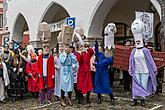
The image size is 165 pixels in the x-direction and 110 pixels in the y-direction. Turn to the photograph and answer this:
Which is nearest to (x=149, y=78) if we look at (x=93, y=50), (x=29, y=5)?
(x=93, y=50)

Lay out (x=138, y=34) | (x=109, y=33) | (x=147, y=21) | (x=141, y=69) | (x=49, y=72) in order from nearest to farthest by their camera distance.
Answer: (x=141, y=69), (x=138, y=34), (x=49, y=72), (x=109, y=33), (x=147, y=21)

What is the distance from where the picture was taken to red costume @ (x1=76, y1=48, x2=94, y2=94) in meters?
7.70

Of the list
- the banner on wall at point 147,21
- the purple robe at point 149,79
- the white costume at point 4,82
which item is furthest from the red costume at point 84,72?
the banner on wall at point 147,21

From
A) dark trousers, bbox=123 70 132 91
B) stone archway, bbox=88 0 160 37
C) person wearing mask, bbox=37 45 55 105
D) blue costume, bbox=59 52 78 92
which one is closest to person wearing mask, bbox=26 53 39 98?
person wearing mask, bbox=37 45 55 105

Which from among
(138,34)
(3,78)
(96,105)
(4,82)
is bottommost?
(96,105)

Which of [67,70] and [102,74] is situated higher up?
[67,70]

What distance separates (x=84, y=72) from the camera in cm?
776

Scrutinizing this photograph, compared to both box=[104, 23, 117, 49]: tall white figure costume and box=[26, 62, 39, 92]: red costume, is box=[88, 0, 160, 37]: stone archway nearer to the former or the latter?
box=[104, 23, 117, 49]: tall white figure costume

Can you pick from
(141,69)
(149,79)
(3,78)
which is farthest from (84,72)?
(3,78)

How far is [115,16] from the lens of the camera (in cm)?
1530

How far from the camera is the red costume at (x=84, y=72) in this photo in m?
7.70

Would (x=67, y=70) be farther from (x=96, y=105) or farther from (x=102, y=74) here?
(x=96, y=105)

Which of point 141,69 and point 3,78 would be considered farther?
point 3,78

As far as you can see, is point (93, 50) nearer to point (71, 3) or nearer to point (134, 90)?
point (134, 90)
